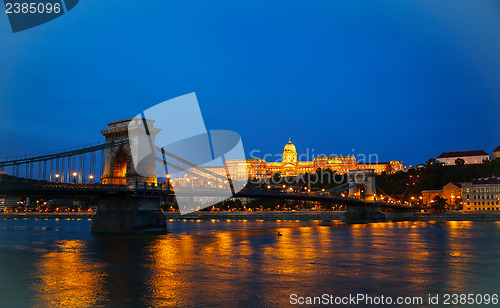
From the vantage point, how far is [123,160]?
4462 centimetres

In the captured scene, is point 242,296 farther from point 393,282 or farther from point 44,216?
point 44,216

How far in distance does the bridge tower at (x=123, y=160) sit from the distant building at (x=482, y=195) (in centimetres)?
7914

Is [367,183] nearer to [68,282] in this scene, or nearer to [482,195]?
[482,195]

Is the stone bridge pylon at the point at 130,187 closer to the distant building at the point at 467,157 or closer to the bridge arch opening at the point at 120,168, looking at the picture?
the bridge arch opening at the point at 120,168

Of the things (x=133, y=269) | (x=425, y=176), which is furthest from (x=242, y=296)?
(x=425, y=176)

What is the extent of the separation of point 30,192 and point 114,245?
8.10 m

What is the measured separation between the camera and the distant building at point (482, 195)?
311 feet

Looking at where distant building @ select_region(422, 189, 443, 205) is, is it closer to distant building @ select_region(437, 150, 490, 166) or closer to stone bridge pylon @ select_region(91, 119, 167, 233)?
distant building @ select_region(437, 150, 490, 166)

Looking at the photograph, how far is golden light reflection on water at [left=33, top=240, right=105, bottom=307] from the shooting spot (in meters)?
14.6

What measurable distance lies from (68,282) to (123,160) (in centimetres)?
2763

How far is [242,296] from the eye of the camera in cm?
1555

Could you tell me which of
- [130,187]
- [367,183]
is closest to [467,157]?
[367,183]

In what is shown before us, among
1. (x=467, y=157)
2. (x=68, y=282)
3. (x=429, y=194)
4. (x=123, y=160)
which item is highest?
(x=467, y=157)

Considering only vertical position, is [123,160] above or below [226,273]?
above
